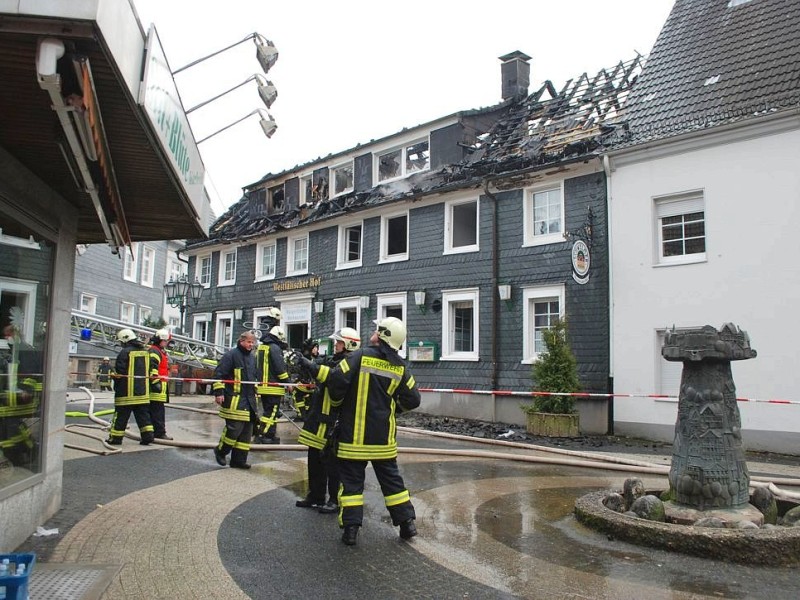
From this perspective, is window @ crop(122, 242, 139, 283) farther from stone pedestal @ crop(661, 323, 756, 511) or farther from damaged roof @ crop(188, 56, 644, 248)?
stone pedestal @ crop(661, 323, 756, 511)

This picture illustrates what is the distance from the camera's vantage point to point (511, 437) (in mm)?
13781

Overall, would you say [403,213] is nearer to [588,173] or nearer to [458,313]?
[458,313]

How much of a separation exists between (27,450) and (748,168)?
1316cm

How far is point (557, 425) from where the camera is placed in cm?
1388

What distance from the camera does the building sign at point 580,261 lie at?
14190 millimetres

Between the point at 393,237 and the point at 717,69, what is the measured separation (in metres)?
10.1

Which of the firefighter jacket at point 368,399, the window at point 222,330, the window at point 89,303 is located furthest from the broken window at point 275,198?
the firefighter jacket at point 368,399

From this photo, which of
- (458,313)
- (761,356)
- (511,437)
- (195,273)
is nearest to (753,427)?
(761,356)

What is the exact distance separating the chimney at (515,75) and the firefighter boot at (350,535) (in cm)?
1781

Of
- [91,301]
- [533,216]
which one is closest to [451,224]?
[533,216]

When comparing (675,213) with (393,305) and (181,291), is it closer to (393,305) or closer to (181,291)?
(393,305)

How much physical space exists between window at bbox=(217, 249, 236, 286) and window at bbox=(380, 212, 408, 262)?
8.75 metres

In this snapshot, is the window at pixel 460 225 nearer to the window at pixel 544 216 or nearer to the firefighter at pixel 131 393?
the window at pixel 544 216

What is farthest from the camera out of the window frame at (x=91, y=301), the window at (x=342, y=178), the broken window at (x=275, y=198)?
the window frame at (x=91, y=301)
